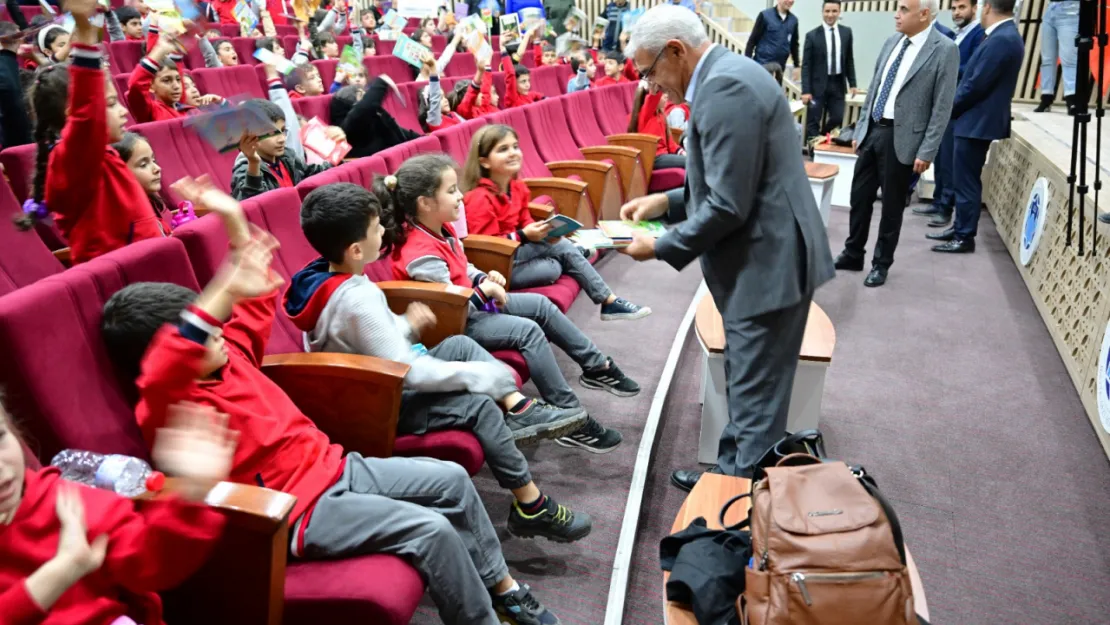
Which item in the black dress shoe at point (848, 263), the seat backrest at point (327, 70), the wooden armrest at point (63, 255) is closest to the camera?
the wooden armrest at point (63, 255)

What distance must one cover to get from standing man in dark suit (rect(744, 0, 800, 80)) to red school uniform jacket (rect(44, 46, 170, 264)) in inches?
215

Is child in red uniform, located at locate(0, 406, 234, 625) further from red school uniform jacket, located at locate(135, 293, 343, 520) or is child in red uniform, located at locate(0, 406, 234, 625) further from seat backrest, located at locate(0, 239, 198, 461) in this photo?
seat backrest, located at locate(0, 239, 198, 461)

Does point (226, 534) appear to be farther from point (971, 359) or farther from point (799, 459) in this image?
point (971, 359)

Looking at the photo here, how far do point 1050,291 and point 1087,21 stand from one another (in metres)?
1.08

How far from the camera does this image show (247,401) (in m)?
1.21

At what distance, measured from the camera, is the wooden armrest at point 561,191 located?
294 centimetres

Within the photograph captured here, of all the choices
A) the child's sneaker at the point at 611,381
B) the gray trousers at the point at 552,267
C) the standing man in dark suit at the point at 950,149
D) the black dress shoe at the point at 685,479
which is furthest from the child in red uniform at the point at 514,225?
the standing man in dark suit at the point at 950,149

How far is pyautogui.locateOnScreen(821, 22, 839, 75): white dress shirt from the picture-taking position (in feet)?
18.7

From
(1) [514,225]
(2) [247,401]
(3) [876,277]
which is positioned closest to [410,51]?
(1) [514,225]

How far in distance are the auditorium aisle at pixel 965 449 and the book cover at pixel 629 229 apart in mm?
658

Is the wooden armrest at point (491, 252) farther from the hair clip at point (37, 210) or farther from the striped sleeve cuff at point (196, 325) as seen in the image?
the striped sleeve cuff at point (196, 325)

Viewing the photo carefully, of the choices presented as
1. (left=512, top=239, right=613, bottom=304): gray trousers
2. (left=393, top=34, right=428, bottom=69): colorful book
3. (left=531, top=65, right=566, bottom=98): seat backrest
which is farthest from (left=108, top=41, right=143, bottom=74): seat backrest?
(left=512, top=239, right=613, bottom=304): gray trousers

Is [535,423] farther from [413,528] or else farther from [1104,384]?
[1104,384]

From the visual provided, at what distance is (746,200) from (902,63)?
2081 mm
